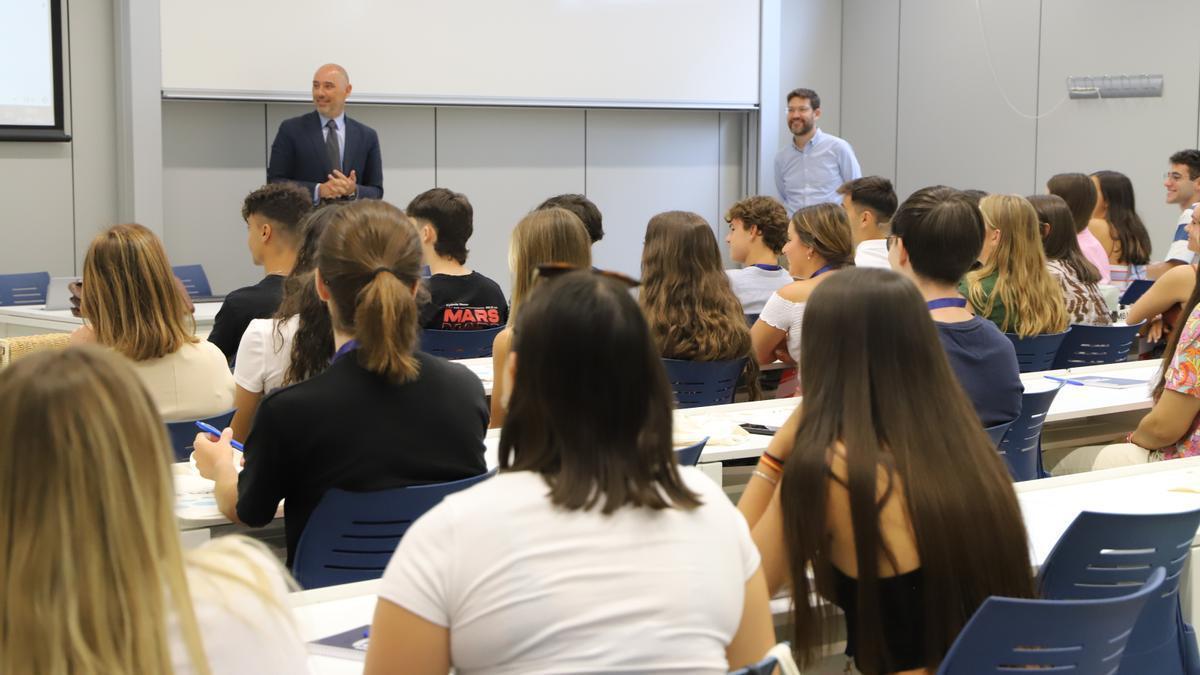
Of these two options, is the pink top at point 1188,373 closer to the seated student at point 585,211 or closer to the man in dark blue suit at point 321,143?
the seated student at point 585,211

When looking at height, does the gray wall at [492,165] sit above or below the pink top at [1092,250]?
above

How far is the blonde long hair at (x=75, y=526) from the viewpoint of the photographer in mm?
1274

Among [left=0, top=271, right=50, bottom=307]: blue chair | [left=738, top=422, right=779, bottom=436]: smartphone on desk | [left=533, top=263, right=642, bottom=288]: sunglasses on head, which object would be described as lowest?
[left=738, top=422, right=779, bottom=436]: smartphone on desk

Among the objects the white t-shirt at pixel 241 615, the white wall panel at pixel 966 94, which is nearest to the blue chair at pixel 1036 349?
the white t-shirt at pixel 241 615

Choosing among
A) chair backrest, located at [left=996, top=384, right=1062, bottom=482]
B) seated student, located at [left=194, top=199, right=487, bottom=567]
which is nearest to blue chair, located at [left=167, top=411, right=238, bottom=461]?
seated student, located at [left=194, top=199, right=487, bottom=567]

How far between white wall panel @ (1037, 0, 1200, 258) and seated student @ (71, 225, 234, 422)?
6989 mm

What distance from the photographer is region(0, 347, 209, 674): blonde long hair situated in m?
1.27

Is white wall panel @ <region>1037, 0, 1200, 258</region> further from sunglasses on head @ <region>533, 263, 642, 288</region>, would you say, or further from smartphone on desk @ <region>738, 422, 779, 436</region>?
sunglasses on head @ <region>533, 263, 642, 288</region>

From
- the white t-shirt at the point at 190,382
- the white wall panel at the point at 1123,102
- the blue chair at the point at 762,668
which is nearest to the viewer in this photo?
the blue chair at the point at 762,668

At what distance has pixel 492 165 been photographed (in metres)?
9.09

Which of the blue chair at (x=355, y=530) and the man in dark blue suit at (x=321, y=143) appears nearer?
the blue chair at (x=355, y=530)

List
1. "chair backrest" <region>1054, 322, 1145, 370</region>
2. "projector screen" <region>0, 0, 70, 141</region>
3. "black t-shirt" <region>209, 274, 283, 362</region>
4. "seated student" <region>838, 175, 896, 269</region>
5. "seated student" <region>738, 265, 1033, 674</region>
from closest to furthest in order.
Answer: "seated student" <region>738, 265, 1033, 674</region>, "black t-shirt" <region>209, 274, 283, 362</region>, "chair backrest" <region>1054, 322, 1145, 370</region>, "seated student" <region>838, 175, 896, 269</region>, "projector screen" <region>0, 0, 70, 141</region>

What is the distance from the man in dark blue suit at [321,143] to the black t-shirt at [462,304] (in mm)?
2572

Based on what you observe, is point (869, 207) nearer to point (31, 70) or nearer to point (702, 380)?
point (702, 380)
